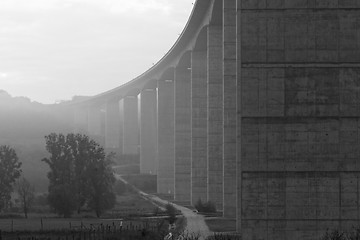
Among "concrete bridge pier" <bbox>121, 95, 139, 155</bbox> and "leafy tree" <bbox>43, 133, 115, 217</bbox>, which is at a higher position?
"concrete bridge pier" <bbox>121, 95, 139, 155</bbox>

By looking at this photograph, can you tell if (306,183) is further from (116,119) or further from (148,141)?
(116,119)

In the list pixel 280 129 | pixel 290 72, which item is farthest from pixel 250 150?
pixel 290 72

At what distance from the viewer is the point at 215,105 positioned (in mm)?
65250

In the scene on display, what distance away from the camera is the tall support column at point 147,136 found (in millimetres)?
→ 117688

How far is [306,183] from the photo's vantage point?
43.5 meters

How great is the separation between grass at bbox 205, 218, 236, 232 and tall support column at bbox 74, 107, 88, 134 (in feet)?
433

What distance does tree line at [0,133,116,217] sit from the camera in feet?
200

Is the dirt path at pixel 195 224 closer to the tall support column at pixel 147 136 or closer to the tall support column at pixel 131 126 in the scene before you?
the tall support column at pixel 147 136

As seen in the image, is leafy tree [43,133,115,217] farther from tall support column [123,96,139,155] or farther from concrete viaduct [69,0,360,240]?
tall support column [123,96,139,155]

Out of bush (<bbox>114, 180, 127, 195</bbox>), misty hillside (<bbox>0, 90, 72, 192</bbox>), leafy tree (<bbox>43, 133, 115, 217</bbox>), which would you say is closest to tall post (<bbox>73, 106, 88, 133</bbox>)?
misty hillside (<bbox>0, 90, 72, 192</bbox>)

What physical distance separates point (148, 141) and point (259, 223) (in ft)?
246

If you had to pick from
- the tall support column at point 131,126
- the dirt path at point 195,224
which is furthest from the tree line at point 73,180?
the tall support column at point 131,126

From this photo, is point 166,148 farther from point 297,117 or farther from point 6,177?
point 297,117

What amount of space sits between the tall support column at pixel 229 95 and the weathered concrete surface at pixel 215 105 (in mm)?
7634
